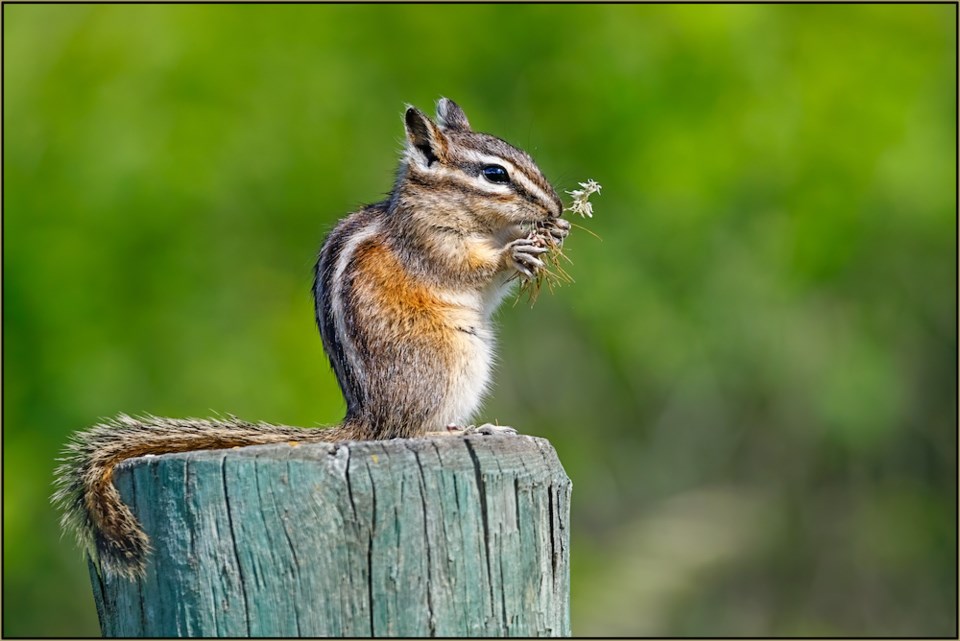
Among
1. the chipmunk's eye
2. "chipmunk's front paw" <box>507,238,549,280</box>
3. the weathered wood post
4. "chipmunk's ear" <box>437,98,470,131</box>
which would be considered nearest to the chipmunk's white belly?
"chipmunk's front paw" <box>507,238,549,280</box>

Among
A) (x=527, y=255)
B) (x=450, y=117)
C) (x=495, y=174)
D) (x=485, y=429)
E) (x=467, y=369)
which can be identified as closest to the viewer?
(x=485, y=429)

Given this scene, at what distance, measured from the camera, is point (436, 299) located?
185 inches

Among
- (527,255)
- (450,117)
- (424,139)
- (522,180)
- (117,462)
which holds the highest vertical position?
(450,117)

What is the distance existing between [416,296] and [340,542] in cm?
173

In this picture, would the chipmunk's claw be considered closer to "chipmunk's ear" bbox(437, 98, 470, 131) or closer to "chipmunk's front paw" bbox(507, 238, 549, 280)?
"chipmunk's front paw" bbox(507, 238, 549, 280)

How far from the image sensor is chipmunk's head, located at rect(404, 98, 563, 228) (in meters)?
4.88


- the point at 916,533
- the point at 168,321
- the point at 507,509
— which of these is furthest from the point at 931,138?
the point at 507,509

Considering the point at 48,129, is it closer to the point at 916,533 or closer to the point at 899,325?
the point at 899,325

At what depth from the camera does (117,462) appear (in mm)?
3525

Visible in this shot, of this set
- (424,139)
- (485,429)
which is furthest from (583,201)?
(485,429)

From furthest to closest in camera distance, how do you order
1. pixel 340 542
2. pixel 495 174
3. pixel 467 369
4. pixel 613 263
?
pixel 613 263
pixel 495 174
pixel 467 369
pixel 340 542

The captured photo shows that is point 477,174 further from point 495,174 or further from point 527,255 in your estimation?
point 527,255

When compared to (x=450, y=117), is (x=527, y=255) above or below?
below

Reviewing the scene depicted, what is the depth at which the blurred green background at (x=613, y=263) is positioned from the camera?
340 inches
